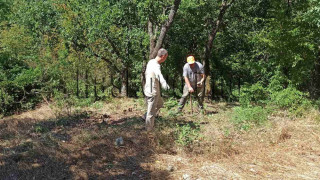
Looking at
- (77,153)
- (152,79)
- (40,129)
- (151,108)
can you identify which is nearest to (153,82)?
(152,79)

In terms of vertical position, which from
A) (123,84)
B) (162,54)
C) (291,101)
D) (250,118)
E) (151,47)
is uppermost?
(151,47)

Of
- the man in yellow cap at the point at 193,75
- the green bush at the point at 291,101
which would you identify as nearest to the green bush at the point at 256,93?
the green bush at the point at 291,101

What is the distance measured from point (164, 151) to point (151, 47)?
333cm

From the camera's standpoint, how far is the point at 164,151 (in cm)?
461

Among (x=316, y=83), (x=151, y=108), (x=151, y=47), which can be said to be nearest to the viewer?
(x=151, y=108)

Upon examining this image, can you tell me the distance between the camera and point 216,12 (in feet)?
37.2

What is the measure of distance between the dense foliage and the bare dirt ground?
1.88 metres

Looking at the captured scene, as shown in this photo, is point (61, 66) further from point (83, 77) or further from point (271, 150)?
point (271, 150)

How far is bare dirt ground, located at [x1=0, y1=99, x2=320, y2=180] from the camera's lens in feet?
12.5

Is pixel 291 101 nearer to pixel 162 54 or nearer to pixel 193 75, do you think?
pixel 193 75

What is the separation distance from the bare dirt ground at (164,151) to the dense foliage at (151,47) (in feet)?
6.17

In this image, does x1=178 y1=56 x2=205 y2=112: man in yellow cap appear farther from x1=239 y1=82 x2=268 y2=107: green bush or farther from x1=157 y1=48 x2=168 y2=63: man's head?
x1=157 y1=48 x2=168 y2=63: man's head

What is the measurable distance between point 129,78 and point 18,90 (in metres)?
4.07

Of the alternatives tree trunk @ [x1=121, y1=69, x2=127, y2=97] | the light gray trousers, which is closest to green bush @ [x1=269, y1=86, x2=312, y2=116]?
the light gray trousers
